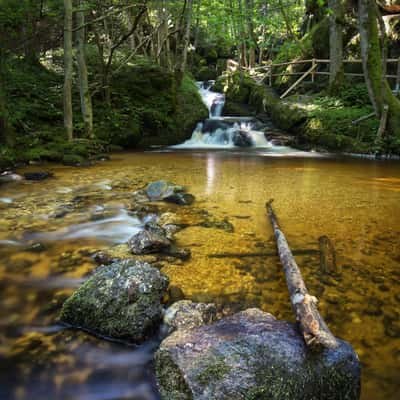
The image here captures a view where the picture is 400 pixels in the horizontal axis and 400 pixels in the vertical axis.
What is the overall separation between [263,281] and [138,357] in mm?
1453

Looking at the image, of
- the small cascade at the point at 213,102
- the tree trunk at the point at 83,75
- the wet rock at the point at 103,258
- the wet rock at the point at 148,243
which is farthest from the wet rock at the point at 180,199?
the small cascade at the point at 213,102

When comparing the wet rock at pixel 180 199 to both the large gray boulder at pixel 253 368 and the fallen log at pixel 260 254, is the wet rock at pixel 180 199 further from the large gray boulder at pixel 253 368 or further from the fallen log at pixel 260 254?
the large gray boulder at pixel 253 368

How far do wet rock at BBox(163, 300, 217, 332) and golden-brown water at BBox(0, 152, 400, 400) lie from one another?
24cm

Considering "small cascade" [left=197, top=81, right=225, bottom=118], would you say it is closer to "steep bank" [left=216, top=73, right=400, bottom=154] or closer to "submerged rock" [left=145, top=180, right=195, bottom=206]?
"steep bank" [left=216, top=73, right=400, bottom=154]

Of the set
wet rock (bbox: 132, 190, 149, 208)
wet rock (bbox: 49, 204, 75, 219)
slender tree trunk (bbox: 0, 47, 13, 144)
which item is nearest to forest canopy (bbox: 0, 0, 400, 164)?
slender tree trunk (bbox: 0, 47, 13, 144)

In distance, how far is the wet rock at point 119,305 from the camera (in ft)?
8.64

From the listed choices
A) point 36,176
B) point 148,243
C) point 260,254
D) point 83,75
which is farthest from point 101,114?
point 260,254

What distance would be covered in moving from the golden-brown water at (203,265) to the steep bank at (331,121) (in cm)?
459

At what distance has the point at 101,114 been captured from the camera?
13.3 metres

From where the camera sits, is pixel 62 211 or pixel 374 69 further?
pixel 374 69

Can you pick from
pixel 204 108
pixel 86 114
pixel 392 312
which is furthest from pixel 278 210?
pixel 204 108

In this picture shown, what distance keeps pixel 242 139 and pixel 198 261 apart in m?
11.9

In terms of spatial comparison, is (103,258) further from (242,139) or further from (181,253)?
(242,139)

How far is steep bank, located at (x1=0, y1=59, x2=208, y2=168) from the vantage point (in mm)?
10352
